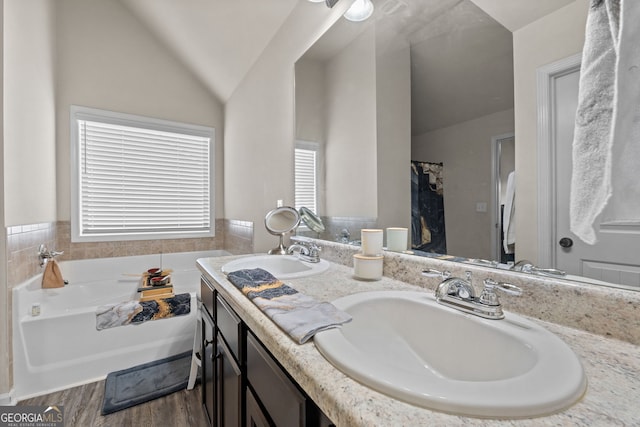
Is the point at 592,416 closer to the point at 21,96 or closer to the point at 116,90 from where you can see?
the point at 21,96

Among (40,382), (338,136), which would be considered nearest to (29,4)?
(338,136)

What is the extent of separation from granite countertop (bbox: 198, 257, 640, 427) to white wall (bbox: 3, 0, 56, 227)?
7.13 feet

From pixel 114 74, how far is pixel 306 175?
255cm

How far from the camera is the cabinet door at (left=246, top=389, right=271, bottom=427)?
0.74 m

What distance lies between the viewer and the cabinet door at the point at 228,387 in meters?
0.93

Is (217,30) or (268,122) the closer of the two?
(268,122)

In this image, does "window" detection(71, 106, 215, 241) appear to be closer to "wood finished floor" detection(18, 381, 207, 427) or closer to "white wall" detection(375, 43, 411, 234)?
"wood finished floor" detection(18, 381, 207, 427)

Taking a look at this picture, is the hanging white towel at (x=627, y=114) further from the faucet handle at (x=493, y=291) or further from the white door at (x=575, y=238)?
the faucet handle at (x=493, y=291)

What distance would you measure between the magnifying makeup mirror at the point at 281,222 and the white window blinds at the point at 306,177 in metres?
0.08

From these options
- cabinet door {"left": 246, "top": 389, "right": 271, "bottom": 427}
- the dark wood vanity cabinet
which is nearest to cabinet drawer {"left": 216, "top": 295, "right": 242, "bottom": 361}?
the dark wood vanity cabinet

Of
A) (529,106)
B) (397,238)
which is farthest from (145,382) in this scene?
(529,106)

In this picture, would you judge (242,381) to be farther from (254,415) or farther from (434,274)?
(434,274)

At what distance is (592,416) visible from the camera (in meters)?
0.36

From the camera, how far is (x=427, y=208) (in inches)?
41.9
